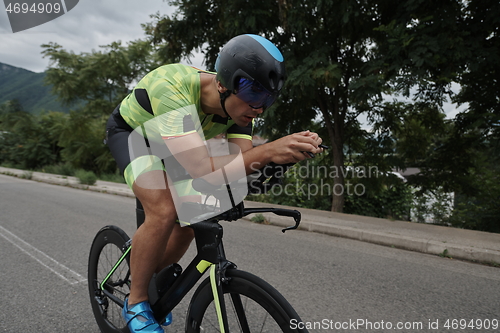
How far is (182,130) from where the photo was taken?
4.91 ft

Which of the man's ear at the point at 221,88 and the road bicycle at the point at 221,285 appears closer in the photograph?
the road bicycle at the point at 221,285

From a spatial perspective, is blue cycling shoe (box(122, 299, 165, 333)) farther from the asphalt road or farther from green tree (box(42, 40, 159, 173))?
green tree (box(42, 40, 159, 173))

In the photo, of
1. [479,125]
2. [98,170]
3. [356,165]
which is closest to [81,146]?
[98,170]

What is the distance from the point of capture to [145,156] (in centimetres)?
189

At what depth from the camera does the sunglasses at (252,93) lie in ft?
4.91

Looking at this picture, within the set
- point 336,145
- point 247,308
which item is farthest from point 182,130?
point 336,145

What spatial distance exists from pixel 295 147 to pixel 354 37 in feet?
23.6

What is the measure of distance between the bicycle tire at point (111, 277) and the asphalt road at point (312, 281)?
34 cm

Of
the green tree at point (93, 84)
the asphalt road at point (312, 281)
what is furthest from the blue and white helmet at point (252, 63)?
the green tree at point (93, 84)

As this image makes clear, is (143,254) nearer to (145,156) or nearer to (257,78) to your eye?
(145,156)

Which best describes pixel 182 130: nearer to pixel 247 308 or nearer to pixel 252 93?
pixel 252 93

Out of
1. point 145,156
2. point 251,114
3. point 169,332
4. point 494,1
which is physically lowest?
point 169,332

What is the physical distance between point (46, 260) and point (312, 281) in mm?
3152

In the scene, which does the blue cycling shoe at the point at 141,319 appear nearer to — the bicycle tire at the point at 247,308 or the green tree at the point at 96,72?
the bicycle tire at the point at 247,308
